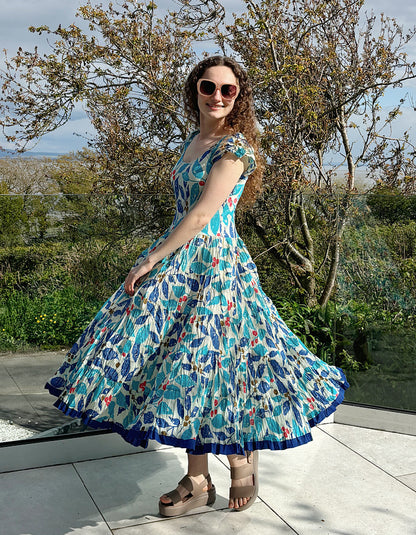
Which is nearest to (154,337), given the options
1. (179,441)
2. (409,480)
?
(179,441)

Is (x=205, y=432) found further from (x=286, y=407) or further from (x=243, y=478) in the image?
(x=243, y=478)

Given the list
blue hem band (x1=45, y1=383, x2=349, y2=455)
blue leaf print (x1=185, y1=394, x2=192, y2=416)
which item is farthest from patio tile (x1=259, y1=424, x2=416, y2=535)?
blue leaf print (x1=185, y1=394, x2=192, y2=416)

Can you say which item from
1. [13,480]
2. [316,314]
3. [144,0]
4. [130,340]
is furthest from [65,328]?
[144,0]

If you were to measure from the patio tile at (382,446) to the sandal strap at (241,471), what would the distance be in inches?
32.3

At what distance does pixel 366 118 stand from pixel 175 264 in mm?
4974

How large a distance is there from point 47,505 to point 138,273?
1.05 meters

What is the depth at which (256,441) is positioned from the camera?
95.0 inches

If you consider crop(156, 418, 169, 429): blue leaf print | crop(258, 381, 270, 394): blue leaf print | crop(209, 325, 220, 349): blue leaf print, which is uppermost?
crop(209, 325, 220, 349): blue leaf print

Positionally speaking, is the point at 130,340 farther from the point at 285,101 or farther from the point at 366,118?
the point at 366,118

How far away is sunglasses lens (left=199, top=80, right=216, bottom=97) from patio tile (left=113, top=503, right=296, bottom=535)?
1658 millimetres

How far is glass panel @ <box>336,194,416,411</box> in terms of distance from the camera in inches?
147

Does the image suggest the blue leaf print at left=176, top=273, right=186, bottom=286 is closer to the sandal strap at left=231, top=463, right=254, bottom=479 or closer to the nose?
the nose

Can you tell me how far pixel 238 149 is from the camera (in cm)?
248

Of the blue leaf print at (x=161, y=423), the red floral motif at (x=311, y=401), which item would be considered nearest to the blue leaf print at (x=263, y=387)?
the red floral motif at (x=311, y=401)
